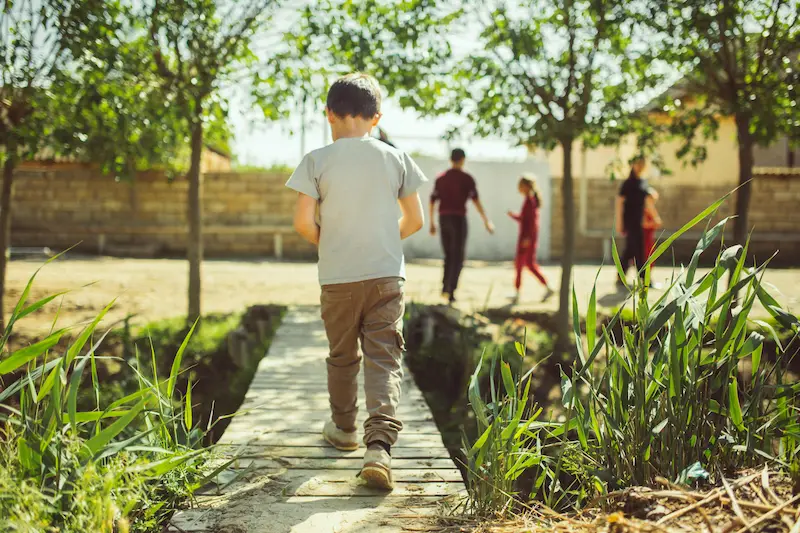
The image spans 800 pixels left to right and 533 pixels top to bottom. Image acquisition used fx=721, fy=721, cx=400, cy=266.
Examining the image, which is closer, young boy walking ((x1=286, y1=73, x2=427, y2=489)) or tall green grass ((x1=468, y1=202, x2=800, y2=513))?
tall green grass ((x1=468, y1=202, x2=800, y2=513))

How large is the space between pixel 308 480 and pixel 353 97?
1.49m

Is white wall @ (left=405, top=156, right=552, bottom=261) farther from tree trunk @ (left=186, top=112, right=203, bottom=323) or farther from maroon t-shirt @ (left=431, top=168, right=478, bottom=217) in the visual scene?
tree trunk @ (left=186, top=112, right=203, bottom=323)

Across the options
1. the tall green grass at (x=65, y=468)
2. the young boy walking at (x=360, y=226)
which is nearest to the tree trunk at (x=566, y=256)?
the young boy walking at (x=360, y=226)

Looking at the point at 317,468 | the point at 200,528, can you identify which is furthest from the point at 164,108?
the point at 200,528

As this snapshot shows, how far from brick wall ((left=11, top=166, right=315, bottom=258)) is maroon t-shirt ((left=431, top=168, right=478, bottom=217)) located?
331 inches

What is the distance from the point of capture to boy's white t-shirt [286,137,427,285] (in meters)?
2.88

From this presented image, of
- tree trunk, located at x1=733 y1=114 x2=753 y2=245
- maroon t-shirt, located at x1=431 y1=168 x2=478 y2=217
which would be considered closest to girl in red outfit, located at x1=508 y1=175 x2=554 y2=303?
maroon t-shirt, located at x1=431 y1=168 x2=478 y2=217

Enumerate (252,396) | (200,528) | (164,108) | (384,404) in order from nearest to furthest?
(200,528) < (384,404) < (252,396) < (164,108)

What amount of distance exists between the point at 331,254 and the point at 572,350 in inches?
154

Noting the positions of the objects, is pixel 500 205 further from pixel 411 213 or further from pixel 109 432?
pixel 109 432

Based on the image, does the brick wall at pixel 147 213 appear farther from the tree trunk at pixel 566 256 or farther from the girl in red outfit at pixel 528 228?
the tree trunk at pixel 566 256

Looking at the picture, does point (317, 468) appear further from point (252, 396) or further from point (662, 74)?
point (662, 74)

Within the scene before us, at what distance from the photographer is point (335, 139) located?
117 inches

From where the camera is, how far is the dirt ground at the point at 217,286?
808cm
